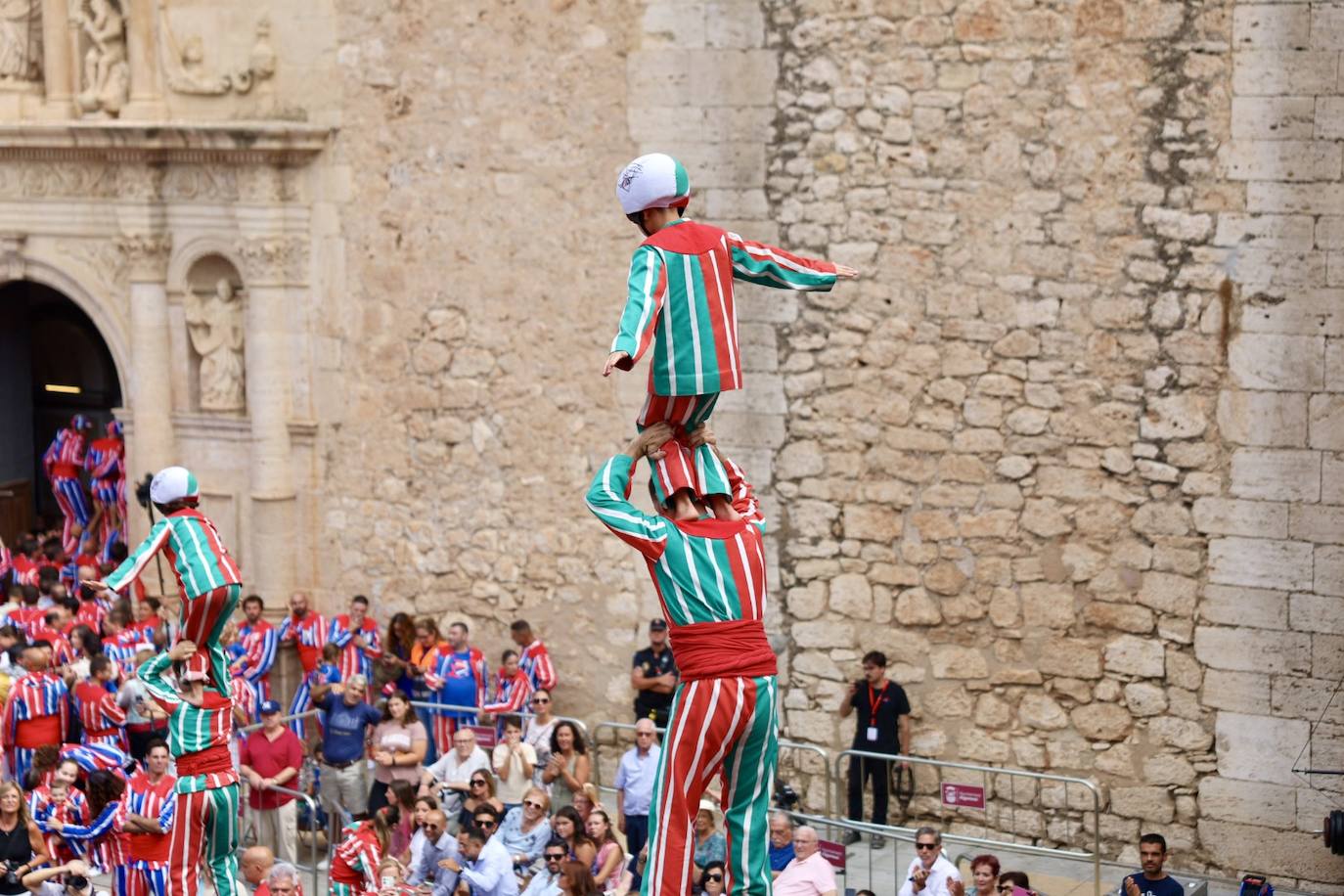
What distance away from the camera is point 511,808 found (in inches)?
517

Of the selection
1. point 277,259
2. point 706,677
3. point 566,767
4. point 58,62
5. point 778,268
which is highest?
point 58,62

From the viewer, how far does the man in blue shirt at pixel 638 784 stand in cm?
1328

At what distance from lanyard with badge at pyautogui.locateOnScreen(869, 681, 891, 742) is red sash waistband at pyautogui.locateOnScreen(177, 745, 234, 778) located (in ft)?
16.2

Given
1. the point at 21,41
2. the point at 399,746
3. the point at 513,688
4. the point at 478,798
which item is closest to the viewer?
the point at 478,798

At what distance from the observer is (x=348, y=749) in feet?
48.9

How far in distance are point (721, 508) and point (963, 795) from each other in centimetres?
600

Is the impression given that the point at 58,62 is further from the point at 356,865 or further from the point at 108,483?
the point at 356,865

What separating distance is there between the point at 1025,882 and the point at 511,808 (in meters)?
2.97

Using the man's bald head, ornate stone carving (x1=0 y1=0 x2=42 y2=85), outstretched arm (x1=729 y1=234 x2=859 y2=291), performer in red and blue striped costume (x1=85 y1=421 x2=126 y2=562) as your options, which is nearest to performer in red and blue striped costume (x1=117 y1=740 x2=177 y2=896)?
the man's bald head

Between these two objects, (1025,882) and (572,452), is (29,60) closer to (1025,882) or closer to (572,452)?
(572,452)

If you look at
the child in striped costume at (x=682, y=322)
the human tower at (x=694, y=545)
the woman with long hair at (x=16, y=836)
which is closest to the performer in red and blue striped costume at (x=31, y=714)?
the woman with long hair at (x=16, y=836)

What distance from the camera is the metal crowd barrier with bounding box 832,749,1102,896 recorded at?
13391 mm

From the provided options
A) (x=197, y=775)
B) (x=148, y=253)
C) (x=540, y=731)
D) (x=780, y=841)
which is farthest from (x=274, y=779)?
(x=148, y=253)

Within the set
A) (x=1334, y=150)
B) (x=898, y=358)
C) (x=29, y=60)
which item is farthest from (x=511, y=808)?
(x=29, y=60)
